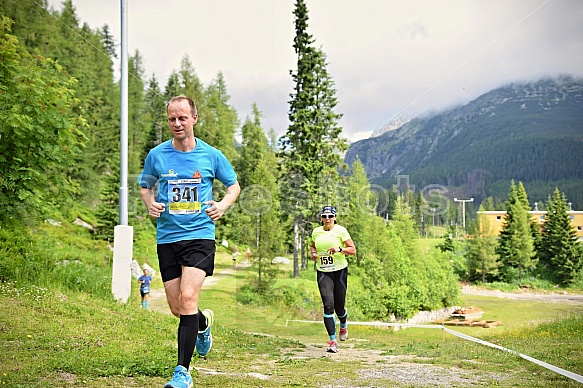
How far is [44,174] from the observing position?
39.3 ft

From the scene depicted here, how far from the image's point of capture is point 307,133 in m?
35.8

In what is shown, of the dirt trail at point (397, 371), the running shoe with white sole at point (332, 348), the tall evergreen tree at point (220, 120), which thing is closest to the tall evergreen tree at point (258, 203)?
the tall evergreen tree at point (220, 120)

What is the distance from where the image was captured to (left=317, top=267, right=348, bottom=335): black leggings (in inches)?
339

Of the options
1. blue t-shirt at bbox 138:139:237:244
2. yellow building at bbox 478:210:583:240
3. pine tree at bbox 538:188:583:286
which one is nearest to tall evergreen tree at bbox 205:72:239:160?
pine tree at bbox 538:188:583:286

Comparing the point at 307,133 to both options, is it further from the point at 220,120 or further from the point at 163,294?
the point at 220,120

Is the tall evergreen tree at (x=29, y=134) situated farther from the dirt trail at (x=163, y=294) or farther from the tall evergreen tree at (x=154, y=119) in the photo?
the tall evergreen tree at (x=154, y=119)

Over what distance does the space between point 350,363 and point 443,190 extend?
90720mm

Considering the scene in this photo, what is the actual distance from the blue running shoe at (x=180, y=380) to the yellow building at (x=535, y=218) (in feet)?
115

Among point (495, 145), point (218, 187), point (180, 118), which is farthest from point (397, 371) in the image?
point (495, 145)

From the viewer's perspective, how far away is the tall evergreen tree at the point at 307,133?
3600cm

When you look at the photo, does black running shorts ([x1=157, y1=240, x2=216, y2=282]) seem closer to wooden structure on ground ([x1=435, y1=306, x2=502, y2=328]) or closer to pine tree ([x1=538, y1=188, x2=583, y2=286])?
pine tree ([x1=538, y1=188, x2=583, y2=286])

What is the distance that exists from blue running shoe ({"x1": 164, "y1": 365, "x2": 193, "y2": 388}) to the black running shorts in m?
0.82

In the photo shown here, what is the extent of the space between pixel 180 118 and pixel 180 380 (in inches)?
85.7

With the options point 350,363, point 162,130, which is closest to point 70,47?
point 162,130
